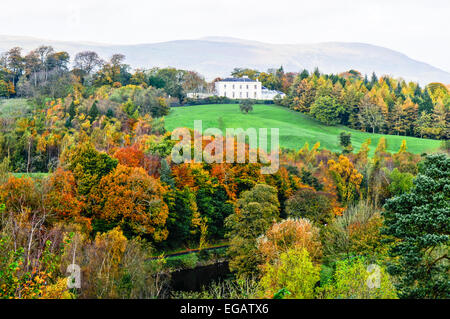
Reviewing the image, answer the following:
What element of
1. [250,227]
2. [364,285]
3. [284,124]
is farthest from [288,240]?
[284,124]

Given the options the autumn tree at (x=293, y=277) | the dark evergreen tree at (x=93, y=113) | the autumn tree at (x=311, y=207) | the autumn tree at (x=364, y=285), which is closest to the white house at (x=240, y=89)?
the dark evergreen tree at (x=93, y=113)

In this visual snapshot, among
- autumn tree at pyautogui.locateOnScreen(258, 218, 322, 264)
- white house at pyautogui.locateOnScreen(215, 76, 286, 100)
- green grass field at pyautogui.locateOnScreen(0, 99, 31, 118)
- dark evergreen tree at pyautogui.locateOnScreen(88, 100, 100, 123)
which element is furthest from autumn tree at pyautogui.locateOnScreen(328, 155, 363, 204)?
white house at pyautogui.locateOnScreen(215, 76, 286, 100)

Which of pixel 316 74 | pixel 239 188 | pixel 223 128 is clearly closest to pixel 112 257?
pixel 239 188

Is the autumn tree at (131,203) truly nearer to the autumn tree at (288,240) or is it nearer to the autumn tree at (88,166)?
the autumn tree at (88,166)

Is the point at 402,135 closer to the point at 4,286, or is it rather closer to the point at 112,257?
the point at 112,257

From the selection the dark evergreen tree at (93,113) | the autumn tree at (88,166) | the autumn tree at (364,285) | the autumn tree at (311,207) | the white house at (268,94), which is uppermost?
the white house at (268,94)

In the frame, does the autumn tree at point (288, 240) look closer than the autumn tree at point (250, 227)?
Yes
